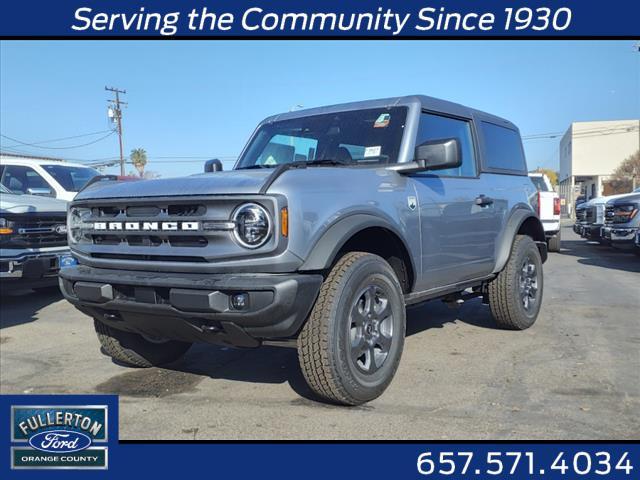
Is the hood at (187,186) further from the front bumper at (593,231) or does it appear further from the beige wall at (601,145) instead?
the beige wall at (601,145)

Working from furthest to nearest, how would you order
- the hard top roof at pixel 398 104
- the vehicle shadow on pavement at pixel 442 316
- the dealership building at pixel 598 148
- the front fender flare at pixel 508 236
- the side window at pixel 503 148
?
the dealership building at pixel 598 148
the vehicle shadow on pavement at pixel 442 316
the side window at pixel 503 148
the front fender flare at pixel 508 236
the hard top roof at pixel 398 104

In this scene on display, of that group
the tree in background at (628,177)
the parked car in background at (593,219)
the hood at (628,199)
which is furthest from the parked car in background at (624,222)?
the tree in background at (628,177)

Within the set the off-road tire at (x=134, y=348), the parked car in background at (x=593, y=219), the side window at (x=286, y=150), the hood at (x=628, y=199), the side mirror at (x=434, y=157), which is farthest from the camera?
the parked car in background at (x=593, y=219)

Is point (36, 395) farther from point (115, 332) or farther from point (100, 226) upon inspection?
point (100, 226)

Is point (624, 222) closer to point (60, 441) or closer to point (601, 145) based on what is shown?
point (60, 441)

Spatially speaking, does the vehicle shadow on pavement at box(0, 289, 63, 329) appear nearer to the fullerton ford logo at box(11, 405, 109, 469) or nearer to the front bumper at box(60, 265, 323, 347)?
the front bumper at box(60, 265, 323, 347)

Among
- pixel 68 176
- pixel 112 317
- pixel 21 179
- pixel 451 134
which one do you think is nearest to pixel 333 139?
pixel 451 134

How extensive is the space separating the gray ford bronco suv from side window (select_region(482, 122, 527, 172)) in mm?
471

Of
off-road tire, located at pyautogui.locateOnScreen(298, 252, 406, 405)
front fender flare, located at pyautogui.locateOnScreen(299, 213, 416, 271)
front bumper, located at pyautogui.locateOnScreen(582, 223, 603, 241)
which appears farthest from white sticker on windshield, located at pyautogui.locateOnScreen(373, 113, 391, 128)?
front bumper, located at pyautogui.locateOnScreen(582, 223, 603, 241)

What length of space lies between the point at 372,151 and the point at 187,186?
1.53m

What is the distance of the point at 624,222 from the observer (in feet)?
37.7

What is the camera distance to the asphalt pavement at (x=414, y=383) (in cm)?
319

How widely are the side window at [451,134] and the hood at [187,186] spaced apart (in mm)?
1581

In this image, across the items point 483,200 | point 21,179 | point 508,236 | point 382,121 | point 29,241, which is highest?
point 382,121
